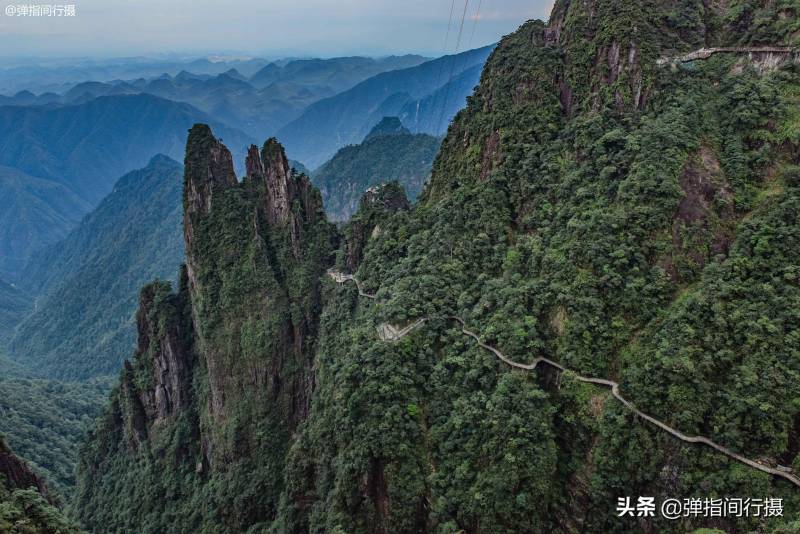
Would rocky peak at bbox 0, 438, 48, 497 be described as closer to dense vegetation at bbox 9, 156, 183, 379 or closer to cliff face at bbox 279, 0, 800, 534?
cliff face at bbox 279, 0, 800, 534

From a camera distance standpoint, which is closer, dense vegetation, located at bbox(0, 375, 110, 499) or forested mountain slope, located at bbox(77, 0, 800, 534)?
forested mountain slope, located at bbox(77, 0, 800, 534)

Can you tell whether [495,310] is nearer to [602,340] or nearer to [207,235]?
[602,340]

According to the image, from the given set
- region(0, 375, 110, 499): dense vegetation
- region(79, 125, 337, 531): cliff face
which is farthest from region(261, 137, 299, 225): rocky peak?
region(0, 375, 110, 499): dense vegetation

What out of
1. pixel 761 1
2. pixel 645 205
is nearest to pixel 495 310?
pixel 645 205

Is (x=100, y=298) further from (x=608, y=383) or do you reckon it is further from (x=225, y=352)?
(x=608, y=383)

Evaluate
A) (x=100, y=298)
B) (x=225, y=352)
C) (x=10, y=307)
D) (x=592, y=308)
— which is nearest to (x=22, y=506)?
(x=225, y=352)

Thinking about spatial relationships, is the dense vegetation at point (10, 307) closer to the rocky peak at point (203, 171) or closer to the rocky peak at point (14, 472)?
the rocky peak at point (203, 171)
